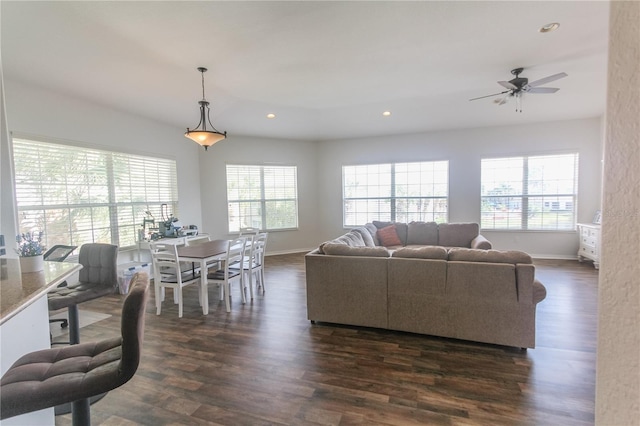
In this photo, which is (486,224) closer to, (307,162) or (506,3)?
(307,162)

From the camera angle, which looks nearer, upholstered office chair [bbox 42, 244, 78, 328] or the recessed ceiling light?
the recessed ceiling light

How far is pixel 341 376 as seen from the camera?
228 centimetres

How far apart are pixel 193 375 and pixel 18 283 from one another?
139 cm

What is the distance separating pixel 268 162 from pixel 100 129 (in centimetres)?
327

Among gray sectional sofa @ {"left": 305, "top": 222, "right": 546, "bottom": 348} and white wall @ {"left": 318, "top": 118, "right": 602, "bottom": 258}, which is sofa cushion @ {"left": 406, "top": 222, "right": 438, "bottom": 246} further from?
gray sectional sofa @ {"left": 305, "top": 222, "right": 546, "bottom": 348}

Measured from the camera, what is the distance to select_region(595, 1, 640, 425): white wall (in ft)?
1.86

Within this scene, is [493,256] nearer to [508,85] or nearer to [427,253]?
[427,253]

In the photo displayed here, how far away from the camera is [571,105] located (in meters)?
4.82

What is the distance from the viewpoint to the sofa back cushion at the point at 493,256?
8.62 ft

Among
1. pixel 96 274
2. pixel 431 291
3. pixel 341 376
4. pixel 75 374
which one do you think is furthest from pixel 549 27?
pixel 96 274

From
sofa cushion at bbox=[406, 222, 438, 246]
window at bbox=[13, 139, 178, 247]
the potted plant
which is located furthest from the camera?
sofa cushion at bbox=[406, 222, 438, 246]

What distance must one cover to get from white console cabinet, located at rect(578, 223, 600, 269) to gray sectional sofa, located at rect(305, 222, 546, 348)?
358 cm

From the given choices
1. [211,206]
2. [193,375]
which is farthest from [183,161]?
[193,375]

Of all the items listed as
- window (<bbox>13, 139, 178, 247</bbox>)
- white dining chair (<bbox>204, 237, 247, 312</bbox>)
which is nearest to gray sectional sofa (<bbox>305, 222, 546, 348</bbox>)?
white dining chair (<bbox>204, 237, 247, 312</bbox>)
